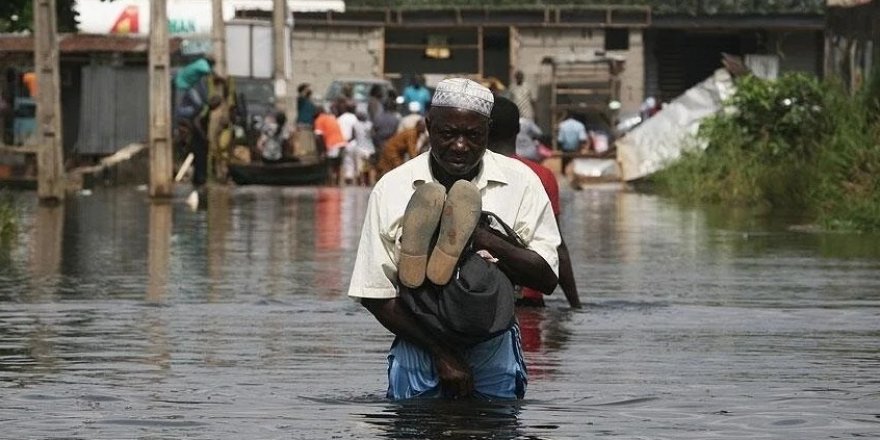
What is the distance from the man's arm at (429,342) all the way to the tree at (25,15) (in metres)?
26.0

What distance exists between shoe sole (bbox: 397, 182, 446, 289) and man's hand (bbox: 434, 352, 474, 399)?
1.33ft

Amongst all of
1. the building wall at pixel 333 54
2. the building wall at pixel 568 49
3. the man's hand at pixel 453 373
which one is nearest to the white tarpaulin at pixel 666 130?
the building wall at pixel 568 49

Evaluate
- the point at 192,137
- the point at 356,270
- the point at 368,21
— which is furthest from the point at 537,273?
the point at 368,21

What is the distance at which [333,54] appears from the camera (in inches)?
2221

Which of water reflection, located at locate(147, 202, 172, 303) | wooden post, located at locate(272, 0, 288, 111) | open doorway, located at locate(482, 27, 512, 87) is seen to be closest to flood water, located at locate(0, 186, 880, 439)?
water reflection, located at locate(147, 202, 172, 303)

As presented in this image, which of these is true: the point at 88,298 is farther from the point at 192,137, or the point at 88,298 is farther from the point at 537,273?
the point at 192,137

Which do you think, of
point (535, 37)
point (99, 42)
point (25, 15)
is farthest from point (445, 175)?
point (535, 37)

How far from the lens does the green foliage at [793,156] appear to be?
24562 mm

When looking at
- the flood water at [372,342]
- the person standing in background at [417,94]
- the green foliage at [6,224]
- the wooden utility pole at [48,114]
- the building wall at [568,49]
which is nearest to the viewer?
the flood water at [372,342]

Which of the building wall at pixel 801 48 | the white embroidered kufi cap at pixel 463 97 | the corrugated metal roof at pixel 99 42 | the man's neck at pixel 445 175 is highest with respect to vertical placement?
the white embroidered kufi cap at pixel 463 97

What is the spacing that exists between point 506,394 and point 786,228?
55.5 feet

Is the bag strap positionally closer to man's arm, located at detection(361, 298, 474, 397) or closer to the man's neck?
the man's neck

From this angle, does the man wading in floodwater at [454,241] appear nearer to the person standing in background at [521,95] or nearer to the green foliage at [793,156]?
the green foliage at [793,156]

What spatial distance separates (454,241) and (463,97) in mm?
523
